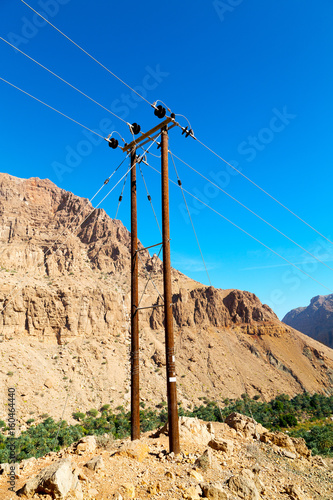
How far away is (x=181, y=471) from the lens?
22.4ft

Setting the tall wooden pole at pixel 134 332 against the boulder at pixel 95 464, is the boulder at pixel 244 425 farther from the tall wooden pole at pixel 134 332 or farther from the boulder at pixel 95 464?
the boulder at pixel 95 464

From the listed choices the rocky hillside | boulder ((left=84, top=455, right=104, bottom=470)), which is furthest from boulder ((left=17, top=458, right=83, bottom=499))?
boulder ((left=84, top=455, right=104, bottom=470))

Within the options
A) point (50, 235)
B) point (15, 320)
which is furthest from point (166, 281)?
point (50, 235)

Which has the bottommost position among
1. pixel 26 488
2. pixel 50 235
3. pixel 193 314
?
pixel 26 488

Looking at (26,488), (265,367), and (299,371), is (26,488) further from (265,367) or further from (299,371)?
(299,371)

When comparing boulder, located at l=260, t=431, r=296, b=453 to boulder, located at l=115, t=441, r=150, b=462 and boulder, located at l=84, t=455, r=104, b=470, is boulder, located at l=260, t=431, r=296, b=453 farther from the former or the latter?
boulder, located at l=84, t=455, r=104, b=470

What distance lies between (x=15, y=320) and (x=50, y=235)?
124 feet

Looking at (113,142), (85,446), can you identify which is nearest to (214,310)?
(113,142)

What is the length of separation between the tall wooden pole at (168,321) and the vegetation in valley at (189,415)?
16212 millimetres

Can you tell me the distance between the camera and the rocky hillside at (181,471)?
5719 mm

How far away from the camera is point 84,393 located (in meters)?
44.8

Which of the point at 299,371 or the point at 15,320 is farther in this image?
the point at 299,371

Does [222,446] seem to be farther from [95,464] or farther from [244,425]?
[95,464]

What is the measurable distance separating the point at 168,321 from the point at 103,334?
57.1m
